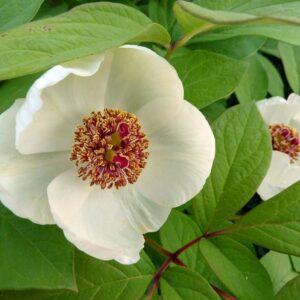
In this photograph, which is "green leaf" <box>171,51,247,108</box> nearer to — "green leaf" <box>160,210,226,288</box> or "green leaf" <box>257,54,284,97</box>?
"green leaf" <box>160,210,226,288</box>

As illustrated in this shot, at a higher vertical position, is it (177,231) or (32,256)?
(32,256)

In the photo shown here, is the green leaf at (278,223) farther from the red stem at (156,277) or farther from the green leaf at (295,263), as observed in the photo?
the green leaf at (295,263)

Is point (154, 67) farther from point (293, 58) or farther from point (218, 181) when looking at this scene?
point (293, 58)

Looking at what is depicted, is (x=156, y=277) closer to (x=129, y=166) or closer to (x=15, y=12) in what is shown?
(x=129, y=166)

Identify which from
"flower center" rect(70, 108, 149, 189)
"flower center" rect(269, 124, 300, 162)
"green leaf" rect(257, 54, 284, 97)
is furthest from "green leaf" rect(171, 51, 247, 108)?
"green leaf" rect(257, 54, 284, 97)

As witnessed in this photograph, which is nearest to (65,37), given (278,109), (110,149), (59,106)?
(59,106)

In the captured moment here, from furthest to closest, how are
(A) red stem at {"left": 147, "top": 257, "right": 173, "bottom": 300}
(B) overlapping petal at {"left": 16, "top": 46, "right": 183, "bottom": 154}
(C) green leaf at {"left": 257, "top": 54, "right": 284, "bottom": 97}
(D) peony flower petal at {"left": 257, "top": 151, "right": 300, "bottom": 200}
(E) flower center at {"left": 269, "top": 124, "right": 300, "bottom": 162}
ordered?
(C) green leaf at {"left": 257, "top": 54, "right": 284, "bottom": 97} < (E) flower center at {"left": 269, "top": 124, "right": 300, "bottom": 162} < (D) peony flower petal at {"left": 257, "top": 151, "right": 300, "bottom": 200} < (A) red stem at {"left": 147, "top": 257, "right": 173, "bottom": 300} < (B) overlapping petal at {"left": 16, "top": 46, "right": 183, "bottom": 154}

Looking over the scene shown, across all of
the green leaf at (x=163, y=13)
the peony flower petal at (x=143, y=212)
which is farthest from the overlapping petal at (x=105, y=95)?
the green leaf at (x=163, y=13)
